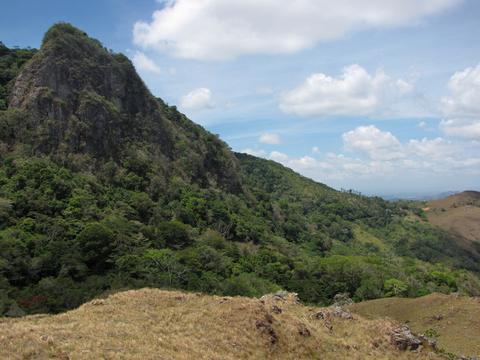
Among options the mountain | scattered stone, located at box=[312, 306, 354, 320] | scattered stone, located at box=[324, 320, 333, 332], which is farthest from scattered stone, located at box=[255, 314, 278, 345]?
the mountain

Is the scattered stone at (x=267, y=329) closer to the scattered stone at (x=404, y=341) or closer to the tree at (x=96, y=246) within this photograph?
the scattered stone at (x=404, y=341)

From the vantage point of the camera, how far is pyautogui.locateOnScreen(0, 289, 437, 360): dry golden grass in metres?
19.0

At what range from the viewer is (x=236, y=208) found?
110 metres

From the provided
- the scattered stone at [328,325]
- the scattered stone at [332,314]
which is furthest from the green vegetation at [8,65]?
the scattered stone at [328,325]

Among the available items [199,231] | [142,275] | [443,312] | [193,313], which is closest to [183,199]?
[199,231]

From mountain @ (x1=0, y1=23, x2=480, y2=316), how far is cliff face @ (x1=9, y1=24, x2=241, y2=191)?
0.28 m

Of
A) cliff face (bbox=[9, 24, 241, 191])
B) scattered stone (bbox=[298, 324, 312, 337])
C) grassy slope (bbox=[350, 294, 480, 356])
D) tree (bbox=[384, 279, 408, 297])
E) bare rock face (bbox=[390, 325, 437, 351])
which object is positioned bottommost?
tree (bbox=[384, 279, 408, 297])

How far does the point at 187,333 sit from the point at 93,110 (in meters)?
75.7

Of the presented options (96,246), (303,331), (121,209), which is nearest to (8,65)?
(121,209)

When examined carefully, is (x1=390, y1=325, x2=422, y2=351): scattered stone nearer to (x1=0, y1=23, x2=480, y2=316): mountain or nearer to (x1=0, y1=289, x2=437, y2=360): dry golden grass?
(x1=0, y1=289, x2=437, y2=360): dry golden grass

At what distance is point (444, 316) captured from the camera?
1644 inches

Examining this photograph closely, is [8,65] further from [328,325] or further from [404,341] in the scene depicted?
[404,341]

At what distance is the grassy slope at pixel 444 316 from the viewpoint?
35.4 meters

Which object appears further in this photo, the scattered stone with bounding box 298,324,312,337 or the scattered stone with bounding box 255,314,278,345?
the scattered stone with bounding box 298,324,312,337
